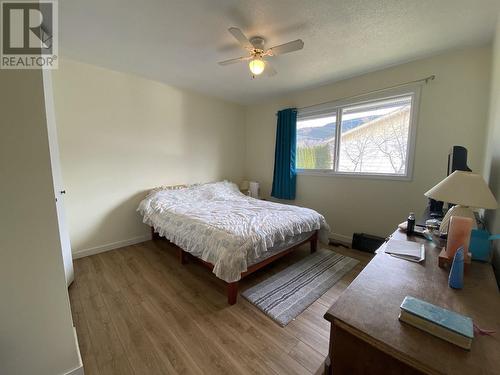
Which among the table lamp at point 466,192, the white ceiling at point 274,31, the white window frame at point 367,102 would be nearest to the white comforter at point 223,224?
the white window frame at point 367,102

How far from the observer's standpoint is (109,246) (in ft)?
9.67

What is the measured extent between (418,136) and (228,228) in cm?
263

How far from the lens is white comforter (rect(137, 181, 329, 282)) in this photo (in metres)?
1.84

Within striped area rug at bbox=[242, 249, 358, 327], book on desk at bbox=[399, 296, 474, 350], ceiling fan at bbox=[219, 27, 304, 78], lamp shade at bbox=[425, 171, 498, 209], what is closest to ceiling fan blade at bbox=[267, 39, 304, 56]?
ceiling fan at bbox=[219, 27, 304, 78]

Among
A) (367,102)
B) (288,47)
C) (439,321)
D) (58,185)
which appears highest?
(288,47)

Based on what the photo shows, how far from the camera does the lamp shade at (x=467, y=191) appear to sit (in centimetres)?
104

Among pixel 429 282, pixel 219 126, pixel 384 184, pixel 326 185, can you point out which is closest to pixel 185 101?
pixel 219 126

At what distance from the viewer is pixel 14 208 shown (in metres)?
1.00

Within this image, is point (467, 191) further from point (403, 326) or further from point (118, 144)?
point (118, 144)

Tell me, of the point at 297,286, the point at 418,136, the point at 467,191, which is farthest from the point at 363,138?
the point at 297,286

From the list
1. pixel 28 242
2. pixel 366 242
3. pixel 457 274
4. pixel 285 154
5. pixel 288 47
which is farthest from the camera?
pixel 285 154

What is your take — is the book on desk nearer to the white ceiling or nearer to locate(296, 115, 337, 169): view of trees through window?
the white ceiling

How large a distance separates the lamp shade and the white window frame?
1792mm

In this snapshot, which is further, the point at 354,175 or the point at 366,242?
the point at 354,175
